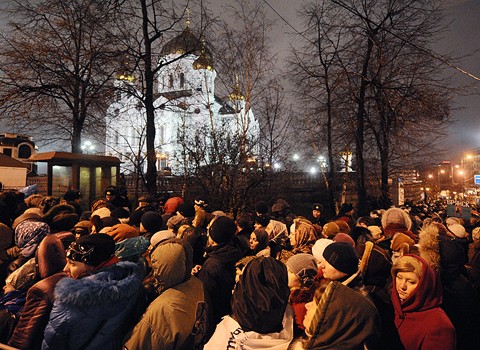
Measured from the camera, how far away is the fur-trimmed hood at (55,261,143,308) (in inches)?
84.0

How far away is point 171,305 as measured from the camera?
7.82 ft

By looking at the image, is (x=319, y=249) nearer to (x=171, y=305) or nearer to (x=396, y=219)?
(x=171, y=305)

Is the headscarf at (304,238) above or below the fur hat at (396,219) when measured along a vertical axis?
below

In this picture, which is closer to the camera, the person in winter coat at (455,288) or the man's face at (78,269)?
the man's face at (78,269)

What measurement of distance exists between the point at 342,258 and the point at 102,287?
6.17 feet

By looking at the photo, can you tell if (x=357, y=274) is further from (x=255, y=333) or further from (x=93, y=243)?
(x=93, y=243)

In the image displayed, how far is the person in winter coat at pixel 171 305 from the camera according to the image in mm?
2291

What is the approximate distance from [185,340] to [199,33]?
45.8 feet

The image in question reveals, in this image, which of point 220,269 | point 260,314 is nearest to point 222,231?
point 220,269

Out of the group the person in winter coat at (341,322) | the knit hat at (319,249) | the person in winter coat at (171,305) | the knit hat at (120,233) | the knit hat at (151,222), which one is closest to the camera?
the person in winter coat at (341,322)

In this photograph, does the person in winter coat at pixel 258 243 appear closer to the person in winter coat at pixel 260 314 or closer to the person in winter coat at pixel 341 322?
the person in winter coat at pixel 260 314

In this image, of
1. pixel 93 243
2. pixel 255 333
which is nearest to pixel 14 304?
pixel 93 243

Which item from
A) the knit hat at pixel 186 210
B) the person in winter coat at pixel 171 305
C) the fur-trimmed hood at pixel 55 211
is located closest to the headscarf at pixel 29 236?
the fur-trimmed hood at pixel 55 211

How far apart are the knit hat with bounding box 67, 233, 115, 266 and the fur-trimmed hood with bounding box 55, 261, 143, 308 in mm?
158
